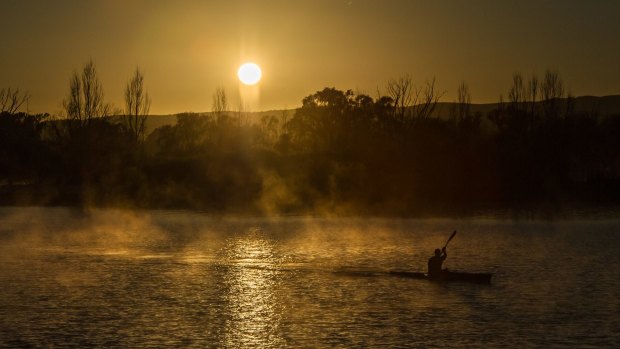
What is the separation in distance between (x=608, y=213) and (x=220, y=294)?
53185 millimetres

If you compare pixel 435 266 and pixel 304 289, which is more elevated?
pixel 435 266

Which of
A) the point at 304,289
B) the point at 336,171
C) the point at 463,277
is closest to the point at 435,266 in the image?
the point at 463,277

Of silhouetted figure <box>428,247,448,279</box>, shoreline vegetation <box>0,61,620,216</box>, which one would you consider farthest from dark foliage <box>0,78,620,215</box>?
silhouetted figure <box>428,247,448,279</box>

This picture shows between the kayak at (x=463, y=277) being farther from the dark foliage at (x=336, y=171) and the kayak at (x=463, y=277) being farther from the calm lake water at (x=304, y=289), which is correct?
the dark foliage at (x=336, y=171)

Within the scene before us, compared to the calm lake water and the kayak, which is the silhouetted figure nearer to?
the kayak

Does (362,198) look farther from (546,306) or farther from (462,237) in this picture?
A: (546,306)

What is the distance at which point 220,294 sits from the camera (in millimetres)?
33281

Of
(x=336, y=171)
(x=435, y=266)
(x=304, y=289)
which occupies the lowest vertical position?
(x=304, y=289)

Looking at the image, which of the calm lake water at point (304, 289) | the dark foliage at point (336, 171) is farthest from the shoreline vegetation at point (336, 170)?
the calm lake water at point (304, 289)

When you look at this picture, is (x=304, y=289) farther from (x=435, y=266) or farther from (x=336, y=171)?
(x=336, y=171)

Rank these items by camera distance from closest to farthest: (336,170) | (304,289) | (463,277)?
(304,289) < (463,277) < (336,170)

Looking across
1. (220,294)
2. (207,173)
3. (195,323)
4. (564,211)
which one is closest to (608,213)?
(564,211)

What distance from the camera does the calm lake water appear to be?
25.4m

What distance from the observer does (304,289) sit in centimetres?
3447
